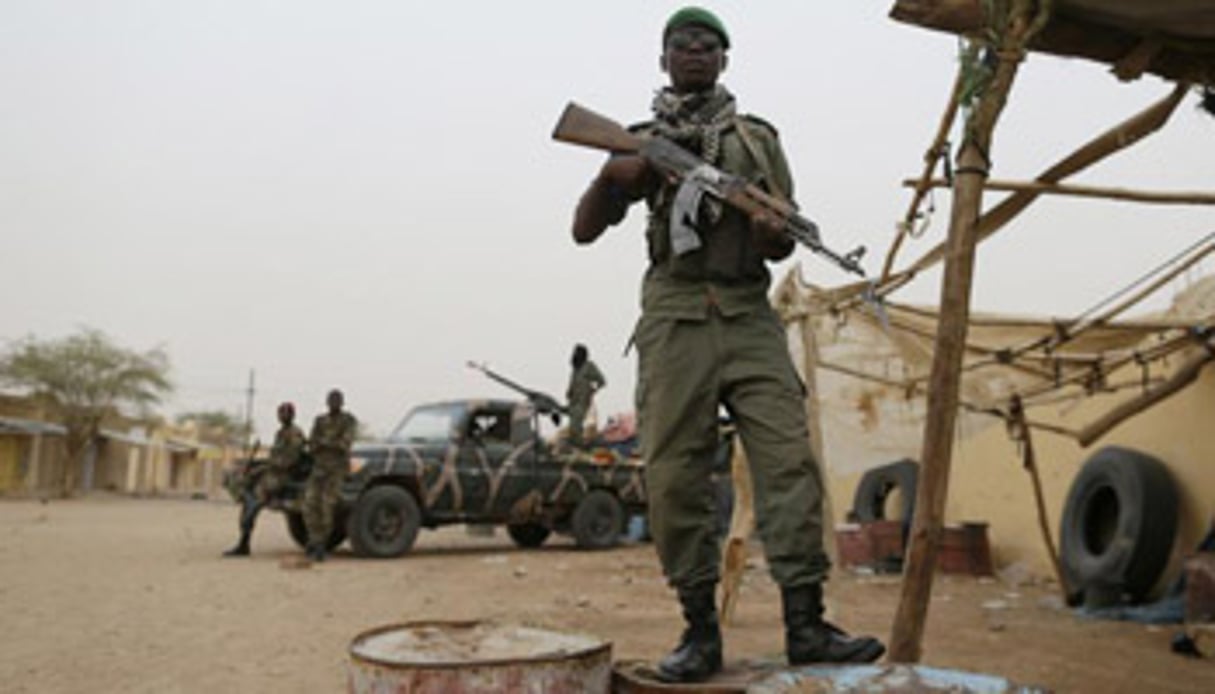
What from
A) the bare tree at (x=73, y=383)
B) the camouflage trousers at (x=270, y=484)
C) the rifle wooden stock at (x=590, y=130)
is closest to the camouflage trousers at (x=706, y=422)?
the rifle wooden stock at (x=590, y=130)

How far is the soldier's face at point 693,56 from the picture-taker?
2.52m

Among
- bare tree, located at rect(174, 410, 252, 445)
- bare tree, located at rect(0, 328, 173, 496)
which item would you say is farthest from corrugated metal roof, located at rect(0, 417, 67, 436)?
bare tree, located at rect(174, 410, 252, 445)

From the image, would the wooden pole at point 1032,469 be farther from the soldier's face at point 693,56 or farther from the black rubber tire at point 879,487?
the soldier's face at point 693,56

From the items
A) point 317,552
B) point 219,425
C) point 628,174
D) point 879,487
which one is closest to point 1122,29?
point 628,174

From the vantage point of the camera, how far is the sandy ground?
13.9 feet

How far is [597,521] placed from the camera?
11.5 m

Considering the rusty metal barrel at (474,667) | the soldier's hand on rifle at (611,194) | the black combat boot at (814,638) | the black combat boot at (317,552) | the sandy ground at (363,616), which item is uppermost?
the soldier's hand on rifle at (611,194)

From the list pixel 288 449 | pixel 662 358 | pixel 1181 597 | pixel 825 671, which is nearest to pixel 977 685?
pixel 825 671

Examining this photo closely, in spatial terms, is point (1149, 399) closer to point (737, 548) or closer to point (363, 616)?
point (737, 548)

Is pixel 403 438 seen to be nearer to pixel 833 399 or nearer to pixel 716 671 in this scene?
pixel 833 399

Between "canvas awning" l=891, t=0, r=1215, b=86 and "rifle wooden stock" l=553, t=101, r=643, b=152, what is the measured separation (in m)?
0.77

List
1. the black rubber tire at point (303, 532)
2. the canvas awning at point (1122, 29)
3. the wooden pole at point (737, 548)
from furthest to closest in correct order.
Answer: the black rubber tire at point (303, 532), the wooden pole at point (737, 548), the canvas awning at point (1122, 29)

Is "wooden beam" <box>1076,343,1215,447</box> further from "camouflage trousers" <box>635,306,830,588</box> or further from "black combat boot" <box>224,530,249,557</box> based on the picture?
"black combat boot" <box>224,530,249,557</box>

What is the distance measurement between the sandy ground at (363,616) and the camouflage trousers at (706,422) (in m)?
0.58
